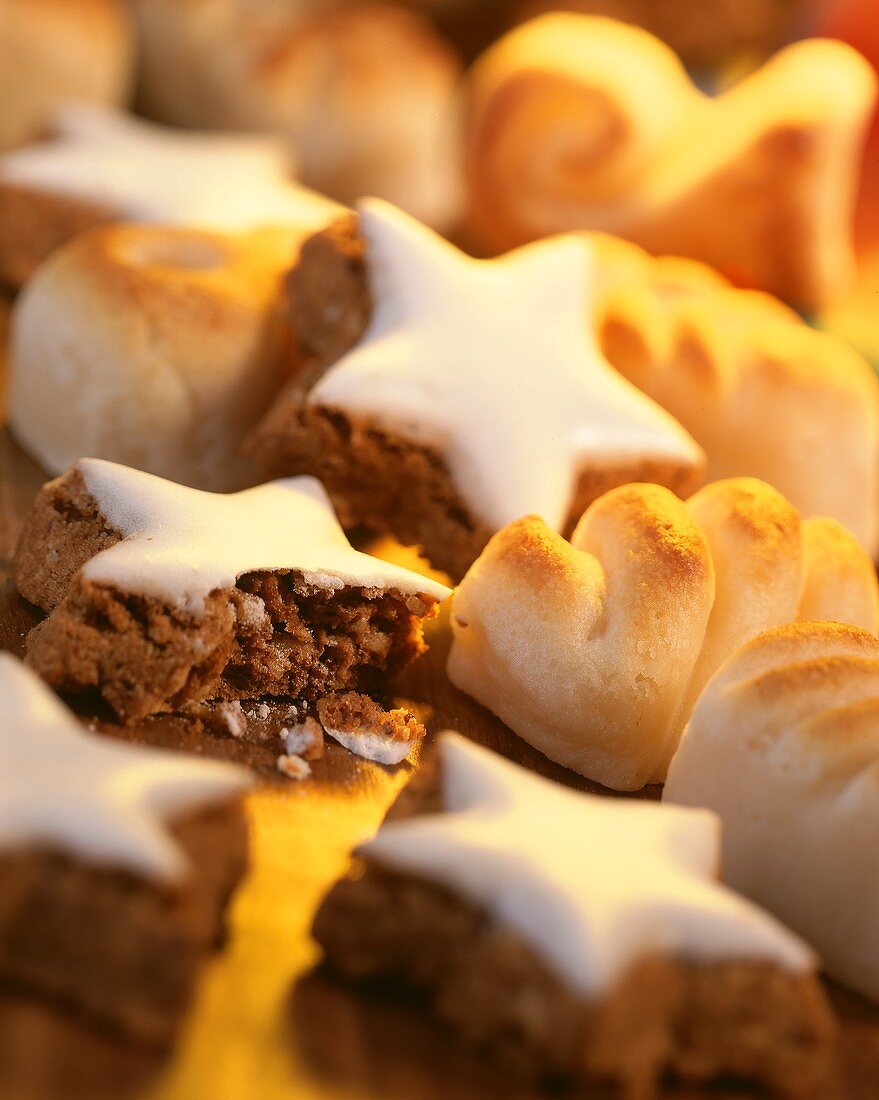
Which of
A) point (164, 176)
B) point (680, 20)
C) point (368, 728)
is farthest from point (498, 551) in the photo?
point (680, 20)

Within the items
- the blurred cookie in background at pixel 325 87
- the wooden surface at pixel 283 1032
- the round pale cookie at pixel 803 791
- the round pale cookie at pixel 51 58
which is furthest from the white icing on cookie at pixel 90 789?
the blurred cookie in background at pixel 325 87

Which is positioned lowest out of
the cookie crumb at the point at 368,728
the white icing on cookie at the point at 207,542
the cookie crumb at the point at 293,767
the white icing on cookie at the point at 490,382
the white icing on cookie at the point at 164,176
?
the cookie crumb at the point at 368,728

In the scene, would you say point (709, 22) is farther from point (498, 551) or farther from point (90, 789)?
point (90, 789)

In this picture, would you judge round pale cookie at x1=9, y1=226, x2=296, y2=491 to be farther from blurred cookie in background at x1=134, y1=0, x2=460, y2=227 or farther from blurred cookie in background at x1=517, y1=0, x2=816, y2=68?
blurred cookie in background at x1=517, y1=0, x2=816, y2=68

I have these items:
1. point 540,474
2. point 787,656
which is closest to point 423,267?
point 540,474

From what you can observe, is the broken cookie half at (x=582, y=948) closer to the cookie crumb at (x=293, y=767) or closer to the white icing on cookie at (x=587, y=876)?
the white icing on cookie at (x=587, y=876)
